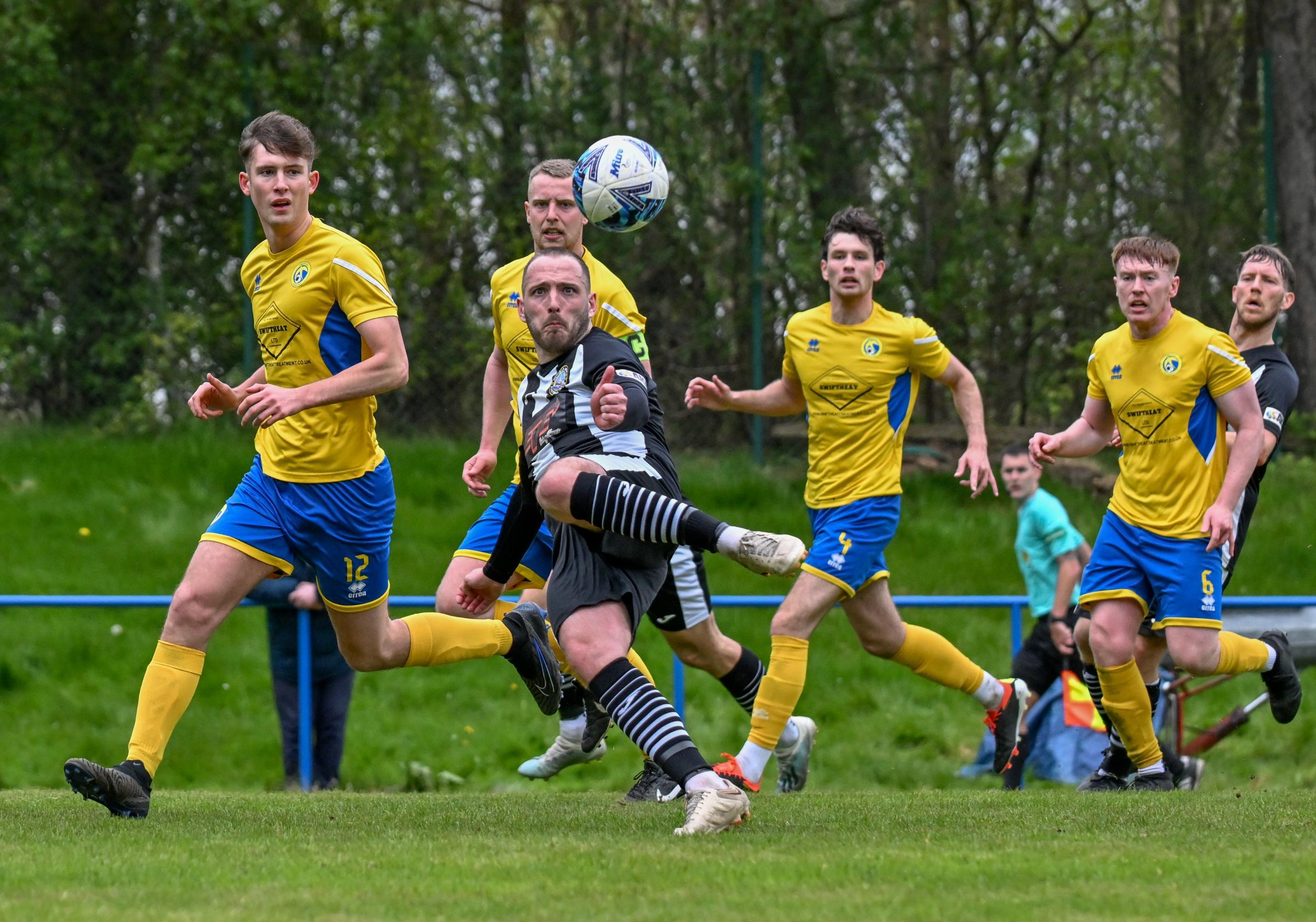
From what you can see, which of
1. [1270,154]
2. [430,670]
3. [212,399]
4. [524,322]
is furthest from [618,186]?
[1270,154]

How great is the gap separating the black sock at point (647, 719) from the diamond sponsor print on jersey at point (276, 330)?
178 centimetres

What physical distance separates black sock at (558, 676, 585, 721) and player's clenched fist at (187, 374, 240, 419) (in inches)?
81.2

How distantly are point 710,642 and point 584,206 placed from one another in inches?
74.0

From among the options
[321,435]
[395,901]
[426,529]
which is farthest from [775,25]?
[395,901]

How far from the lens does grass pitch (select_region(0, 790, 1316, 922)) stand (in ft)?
12.5

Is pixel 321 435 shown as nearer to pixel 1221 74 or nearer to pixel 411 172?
pixel 411 172

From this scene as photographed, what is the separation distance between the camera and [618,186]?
22.0ft

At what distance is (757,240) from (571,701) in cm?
559

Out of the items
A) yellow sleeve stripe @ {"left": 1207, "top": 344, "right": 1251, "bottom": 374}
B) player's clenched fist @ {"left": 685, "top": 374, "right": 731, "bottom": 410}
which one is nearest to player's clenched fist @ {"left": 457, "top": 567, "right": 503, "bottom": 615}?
player's clenched fist @ {"left": 685, "top": 374, "right": 731, "bottom": 410}

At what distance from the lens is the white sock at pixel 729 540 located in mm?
4738

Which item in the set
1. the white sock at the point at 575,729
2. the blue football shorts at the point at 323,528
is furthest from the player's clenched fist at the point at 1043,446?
the blue football shorts at the point at 323,528

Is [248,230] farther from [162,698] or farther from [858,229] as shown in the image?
[162,698]

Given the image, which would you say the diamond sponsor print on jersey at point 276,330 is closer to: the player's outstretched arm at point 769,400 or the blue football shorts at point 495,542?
the blue football shorts at point 495,542

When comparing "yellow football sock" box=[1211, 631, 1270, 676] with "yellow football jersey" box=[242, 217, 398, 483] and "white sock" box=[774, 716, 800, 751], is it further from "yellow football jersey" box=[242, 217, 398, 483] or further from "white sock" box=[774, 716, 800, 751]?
"yellow football jersey" box=[242, 217, 398, 483]
